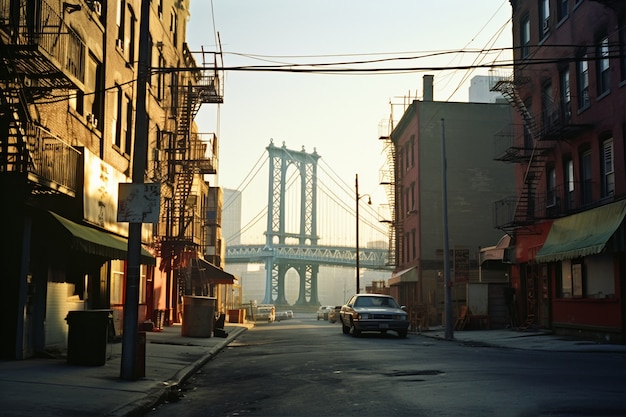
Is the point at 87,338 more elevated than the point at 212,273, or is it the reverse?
the point at 212,273

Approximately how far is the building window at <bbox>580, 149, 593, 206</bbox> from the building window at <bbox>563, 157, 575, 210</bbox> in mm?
743

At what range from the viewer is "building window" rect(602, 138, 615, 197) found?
74.8ft

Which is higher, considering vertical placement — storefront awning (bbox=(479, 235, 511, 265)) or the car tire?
storefront awning (bbox=(479, 235, 511, 265))

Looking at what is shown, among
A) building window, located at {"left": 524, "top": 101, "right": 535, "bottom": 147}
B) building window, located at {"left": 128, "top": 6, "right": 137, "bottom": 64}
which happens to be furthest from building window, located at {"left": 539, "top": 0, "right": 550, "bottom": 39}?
building window, located at {"left": 128, "top": 6, "right": 137, "bottom": 64}

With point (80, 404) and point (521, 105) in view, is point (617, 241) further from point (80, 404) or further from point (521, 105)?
point (80, 404)

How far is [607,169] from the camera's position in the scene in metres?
23.2

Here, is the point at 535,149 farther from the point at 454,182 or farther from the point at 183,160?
the point at 454,182

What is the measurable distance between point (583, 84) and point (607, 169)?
3476 millimetres

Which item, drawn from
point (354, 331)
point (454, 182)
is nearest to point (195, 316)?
point (354, 331)

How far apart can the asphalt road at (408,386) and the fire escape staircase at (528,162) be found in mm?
12606

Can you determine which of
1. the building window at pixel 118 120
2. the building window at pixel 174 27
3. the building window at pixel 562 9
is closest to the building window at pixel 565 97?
the building window at pixel 562 9

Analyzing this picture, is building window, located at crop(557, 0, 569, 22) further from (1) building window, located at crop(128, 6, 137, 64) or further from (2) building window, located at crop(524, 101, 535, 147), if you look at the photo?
(1) building window, located at crop(128, 6, 137, 64)

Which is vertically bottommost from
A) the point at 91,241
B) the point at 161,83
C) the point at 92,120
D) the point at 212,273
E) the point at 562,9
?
the point at 91,241

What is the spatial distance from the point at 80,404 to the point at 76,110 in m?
11.9
